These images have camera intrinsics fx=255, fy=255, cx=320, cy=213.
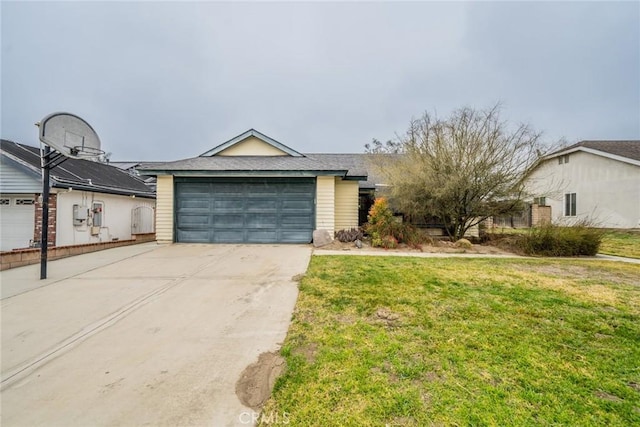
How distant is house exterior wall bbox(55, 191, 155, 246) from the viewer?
31.3ft

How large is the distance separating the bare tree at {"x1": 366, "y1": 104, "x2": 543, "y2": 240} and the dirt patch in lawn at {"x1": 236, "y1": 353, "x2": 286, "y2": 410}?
8.09 meters

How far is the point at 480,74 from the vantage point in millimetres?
17422

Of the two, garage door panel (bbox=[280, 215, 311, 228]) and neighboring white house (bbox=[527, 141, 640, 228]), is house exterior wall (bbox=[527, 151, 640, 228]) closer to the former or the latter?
neighboring white house (bbox=[527, 141, 640, 228])

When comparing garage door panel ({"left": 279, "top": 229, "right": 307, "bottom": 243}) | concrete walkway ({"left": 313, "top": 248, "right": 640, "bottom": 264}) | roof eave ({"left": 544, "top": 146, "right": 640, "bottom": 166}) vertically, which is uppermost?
roof eave ({"left": 544, "top": 146, "right": 640, "bottom": 166})

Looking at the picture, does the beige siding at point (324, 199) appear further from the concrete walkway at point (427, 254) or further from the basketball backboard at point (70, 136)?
the basketball backboard at point (70, 136)

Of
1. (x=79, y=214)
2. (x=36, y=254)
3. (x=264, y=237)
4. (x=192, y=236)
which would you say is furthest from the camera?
(x=79, y=214)

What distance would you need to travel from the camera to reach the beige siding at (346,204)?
11.6 meters

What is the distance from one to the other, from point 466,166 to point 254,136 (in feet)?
28.4

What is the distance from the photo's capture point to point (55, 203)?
9.30 m

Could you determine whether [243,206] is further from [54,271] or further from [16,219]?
[16,219]

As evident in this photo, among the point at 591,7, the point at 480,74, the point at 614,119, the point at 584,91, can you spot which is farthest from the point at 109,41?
the point at 614,119

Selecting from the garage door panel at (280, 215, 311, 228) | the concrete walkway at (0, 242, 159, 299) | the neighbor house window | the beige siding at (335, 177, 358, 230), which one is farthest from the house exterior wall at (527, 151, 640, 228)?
the concrete walkway at (0, 242, 159, 299)

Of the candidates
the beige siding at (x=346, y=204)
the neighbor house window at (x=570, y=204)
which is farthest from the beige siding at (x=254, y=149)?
the neighbor house window at (x=570, y=204)

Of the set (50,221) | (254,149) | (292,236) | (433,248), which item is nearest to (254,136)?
(254,149)
